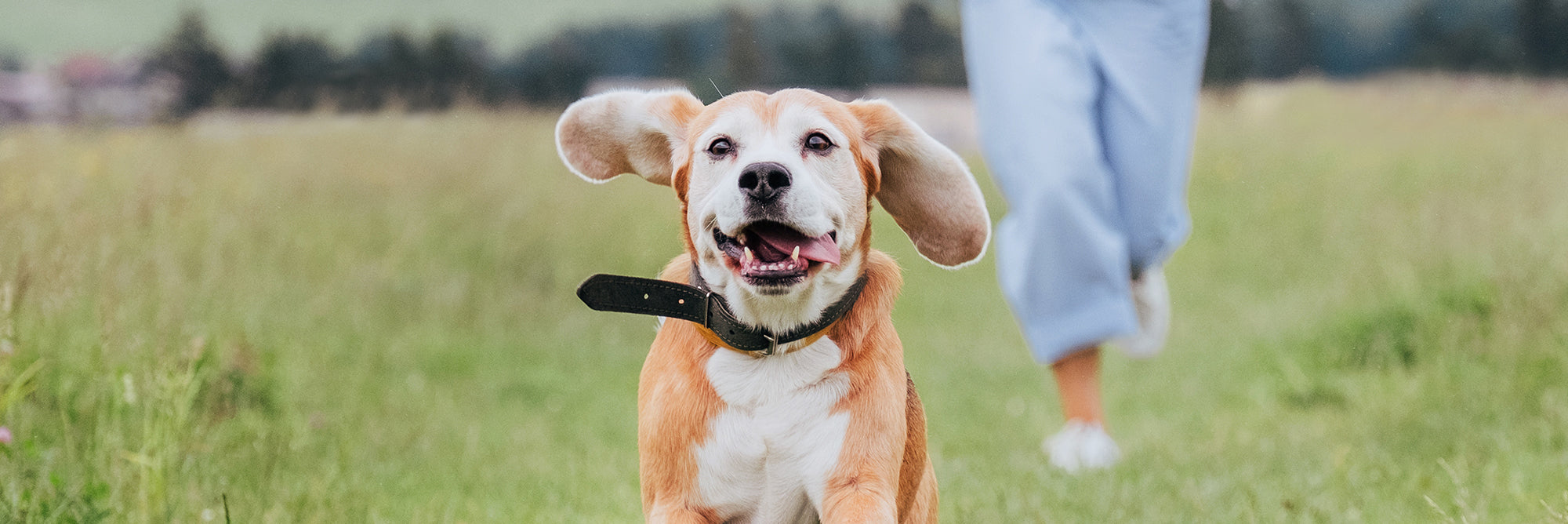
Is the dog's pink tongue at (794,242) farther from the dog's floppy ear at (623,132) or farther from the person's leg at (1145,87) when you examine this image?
the person's leg at (1145,87)

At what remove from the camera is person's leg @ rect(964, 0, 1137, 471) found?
11.1 feet

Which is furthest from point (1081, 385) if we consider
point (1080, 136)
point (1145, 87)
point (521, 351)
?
point (521, 351)

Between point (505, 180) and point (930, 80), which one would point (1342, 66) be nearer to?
point (930, 80)

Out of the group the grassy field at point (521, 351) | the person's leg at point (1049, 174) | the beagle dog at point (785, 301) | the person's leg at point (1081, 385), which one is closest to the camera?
the beagle dog at point (785, 301)

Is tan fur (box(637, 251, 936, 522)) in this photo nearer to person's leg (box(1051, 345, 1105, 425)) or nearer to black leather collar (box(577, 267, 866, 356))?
black leather collar (box(577, 267, 866, 356))

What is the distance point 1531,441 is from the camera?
3693mm

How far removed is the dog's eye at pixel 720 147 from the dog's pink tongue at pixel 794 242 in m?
0.12

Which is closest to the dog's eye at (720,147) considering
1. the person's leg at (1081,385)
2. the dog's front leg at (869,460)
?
the dog's front leg at (869,460)

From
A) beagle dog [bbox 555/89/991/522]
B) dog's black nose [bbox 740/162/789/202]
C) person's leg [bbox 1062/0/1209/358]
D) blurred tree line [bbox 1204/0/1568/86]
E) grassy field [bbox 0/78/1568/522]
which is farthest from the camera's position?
blurred tree line [bbox 1204/0/1568/86]

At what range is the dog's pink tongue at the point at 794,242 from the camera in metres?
1.56

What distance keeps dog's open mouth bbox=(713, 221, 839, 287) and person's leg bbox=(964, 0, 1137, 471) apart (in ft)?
6.38

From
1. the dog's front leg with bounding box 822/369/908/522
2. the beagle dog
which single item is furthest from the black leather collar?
the dog's front leg with bounding box 822/369/908/522

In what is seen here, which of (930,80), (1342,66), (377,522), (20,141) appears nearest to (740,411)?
(377,522)

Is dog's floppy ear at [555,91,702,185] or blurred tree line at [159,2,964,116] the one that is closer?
dog's floppy ear at [555,91,702,185]
